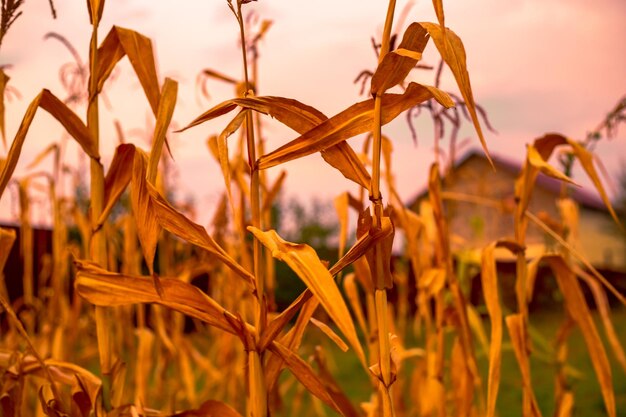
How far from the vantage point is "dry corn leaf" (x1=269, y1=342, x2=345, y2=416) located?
0.50 metres

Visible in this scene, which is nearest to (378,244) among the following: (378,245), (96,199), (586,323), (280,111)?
(378,245)

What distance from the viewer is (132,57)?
582mm

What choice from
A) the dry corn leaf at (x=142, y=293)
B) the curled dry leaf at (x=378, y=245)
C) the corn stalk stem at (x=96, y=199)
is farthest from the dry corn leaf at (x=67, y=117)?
the curled dry leaf at (x=378, y=245)

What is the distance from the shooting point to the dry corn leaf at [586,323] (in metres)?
0.69

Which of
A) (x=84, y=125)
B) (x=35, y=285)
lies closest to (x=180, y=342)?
(x=84, y=125)

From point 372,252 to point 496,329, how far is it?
0.24 m

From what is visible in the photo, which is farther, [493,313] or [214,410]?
[493,313]

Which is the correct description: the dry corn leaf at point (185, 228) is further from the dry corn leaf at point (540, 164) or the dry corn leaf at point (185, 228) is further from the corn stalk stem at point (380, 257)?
the dry corn leaf at point (540, 164)

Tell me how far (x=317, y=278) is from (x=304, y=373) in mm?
103

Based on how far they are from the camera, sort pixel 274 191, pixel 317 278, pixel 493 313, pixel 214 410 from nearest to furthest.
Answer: pixel 317 278
pixel 214 410
pixel 493 313
pixel 274 191

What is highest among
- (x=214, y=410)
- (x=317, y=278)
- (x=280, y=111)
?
(x=280, y=111)

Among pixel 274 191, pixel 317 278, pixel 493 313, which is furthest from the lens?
pixel 274 191

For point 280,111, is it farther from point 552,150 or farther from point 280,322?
point 552,150

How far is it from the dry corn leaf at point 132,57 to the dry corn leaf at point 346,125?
5.6 inches
